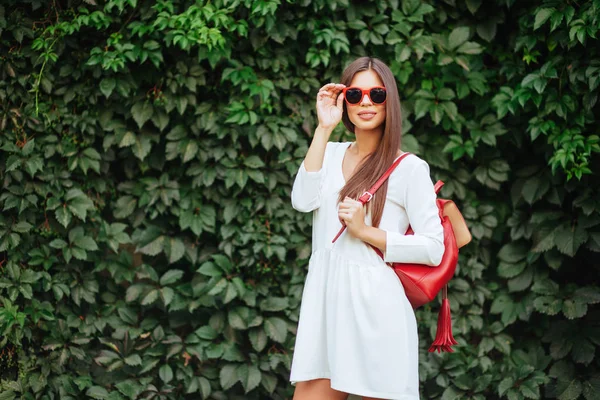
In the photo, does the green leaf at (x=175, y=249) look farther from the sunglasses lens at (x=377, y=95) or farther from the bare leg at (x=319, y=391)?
the sunglasses lens at (x=377, y=95)

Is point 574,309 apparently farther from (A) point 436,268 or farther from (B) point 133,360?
(B) point 133,360

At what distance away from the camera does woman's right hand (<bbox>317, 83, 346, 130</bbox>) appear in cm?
236

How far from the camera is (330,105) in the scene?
2400 mm

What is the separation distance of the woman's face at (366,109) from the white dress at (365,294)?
19 centimetres

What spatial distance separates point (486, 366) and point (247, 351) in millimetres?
1313

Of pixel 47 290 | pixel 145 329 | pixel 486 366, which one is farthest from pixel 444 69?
pixel 47 290

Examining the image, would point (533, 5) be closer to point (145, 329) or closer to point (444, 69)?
point (444, 69)

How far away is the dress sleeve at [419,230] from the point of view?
2.17 meters

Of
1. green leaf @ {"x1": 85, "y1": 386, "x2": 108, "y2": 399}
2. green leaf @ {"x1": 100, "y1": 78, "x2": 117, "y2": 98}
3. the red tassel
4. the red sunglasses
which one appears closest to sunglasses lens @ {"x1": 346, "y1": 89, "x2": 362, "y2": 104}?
the red sunglasses

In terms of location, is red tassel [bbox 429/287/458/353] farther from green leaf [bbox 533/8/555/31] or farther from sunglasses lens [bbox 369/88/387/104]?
green leaf [bbox 533/8/555/31]

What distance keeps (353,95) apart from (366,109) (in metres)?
0.07

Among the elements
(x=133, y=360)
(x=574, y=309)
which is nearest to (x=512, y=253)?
(x=574, y=309)

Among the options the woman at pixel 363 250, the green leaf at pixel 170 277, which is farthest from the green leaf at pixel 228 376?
the woman at pixel 363 250

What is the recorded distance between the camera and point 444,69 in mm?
3725
